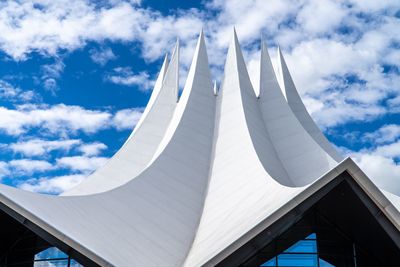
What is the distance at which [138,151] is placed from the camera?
19125 mm

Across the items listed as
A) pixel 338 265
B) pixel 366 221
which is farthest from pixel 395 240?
pixel 338 265

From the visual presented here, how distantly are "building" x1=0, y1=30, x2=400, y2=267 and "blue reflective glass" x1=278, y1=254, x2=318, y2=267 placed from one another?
21mm

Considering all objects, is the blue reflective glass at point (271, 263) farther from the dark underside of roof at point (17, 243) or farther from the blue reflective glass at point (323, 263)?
the dark underside of roof at point (17, 243)

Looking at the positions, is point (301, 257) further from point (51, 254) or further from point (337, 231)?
point (51, 254)

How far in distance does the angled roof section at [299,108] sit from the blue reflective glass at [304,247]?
867 centimetres

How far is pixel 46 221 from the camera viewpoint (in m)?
10.2

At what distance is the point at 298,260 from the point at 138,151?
8827 millimetres

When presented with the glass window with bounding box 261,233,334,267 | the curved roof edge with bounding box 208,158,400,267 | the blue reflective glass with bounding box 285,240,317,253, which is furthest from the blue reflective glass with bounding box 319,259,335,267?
the curved roof edge with bounding box 208,158,400,267

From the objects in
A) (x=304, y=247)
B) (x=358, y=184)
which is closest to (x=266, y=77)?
(x=304, y=247)

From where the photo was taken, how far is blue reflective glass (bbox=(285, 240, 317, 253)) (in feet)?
→ 38.4

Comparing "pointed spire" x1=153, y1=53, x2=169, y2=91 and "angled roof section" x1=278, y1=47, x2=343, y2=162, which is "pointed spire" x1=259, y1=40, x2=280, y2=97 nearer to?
"angled roof section" x1=278, y1=47, x2=343, y2=162

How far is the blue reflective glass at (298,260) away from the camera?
1159cm

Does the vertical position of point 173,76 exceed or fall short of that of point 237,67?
it exceeds it

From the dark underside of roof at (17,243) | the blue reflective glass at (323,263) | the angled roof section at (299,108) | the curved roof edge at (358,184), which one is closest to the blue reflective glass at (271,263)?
the blue reflective glass at (323,263)
